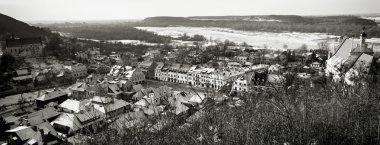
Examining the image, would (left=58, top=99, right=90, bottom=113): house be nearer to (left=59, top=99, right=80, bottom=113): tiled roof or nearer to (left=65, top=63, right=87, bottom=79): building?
(left=59, top=99, right=80, bottom=113): tiled roof

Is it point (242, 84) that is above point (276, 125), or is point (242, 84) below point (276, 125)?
below

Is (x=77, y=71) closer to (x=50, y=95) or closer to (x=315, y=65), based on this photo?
(x=50, y=95)

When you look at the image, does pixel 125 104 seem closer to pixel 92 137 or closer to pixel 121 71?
pixel 92 137

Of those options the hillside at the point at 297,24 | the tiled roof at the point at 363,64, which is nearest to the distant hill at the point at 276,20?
the hillside at the point at 297,24

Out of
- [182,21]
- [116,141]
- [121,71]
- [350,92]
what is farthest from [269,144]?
[182,21]

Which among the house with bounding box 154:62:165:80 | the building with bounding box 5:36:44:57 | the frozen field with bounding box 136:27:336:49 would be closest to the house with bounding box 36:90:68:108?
the house with bounding box 154:62:165:80

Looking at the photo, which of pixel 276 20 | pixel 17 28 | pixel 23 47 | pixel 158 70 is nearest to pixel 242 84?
pixel 158 70
